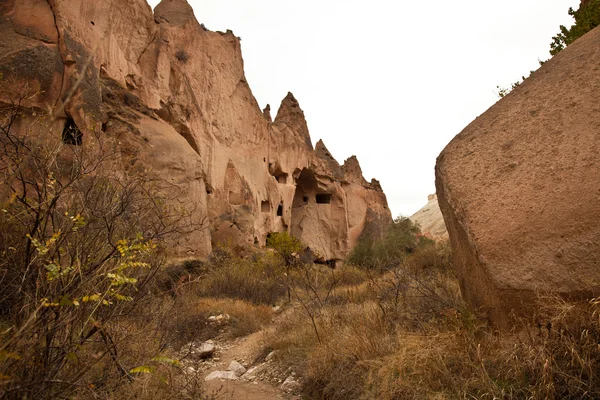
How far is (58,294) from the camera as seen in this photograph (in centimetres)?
183

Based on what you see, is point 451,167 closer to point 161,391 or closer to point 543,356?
point 543,356

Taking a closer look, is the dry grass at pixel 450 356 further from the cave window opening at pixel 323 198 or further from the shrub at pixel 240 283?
the cave window opening at pixel 323 198

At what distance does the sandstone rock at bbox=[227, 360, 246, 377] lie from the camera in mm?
4568

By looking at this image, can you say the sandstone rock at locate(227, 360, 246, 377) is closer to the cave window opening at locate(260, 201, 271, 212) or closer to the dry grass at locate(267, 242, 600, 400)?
the dry grass at locate(267, 242, 600, 400)

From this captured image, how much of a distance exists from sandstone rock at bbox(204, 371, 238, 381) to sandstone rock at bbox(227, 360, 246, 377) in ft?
0.25

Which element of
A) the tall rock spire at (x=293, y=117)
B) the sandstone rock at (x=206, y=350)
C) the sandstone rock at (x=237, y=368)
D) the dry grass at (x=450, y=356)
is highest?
the tall rock spire at (x=293, y=117)

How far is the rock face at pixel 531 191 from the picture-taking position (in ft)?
7.00

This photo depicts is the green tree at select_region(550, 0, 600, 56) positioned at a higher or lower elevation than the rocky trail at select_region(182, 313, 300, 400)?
higher

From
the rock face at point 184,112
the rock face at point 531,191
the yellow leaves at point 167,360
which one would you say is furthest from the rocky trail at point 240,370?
the rock face at point 531,191

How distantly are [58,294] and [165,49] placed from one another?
12.2 m

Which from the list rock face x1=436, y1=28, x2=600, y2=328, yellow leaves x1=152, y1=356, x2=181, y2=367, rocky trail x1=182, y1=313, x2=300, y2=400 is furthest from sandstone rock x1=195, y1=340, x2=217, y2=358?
rock face x1=436, y1=28, x2=600, y2=328

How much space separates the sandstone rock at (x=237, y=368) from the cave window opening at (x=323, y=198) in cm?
1853

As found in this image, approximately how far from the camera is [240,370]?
4633 millimetres

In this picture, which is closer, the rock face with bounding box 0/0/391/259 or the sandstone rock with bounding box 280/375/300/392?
the sandstone rock with bounding box 280/375/300/392
